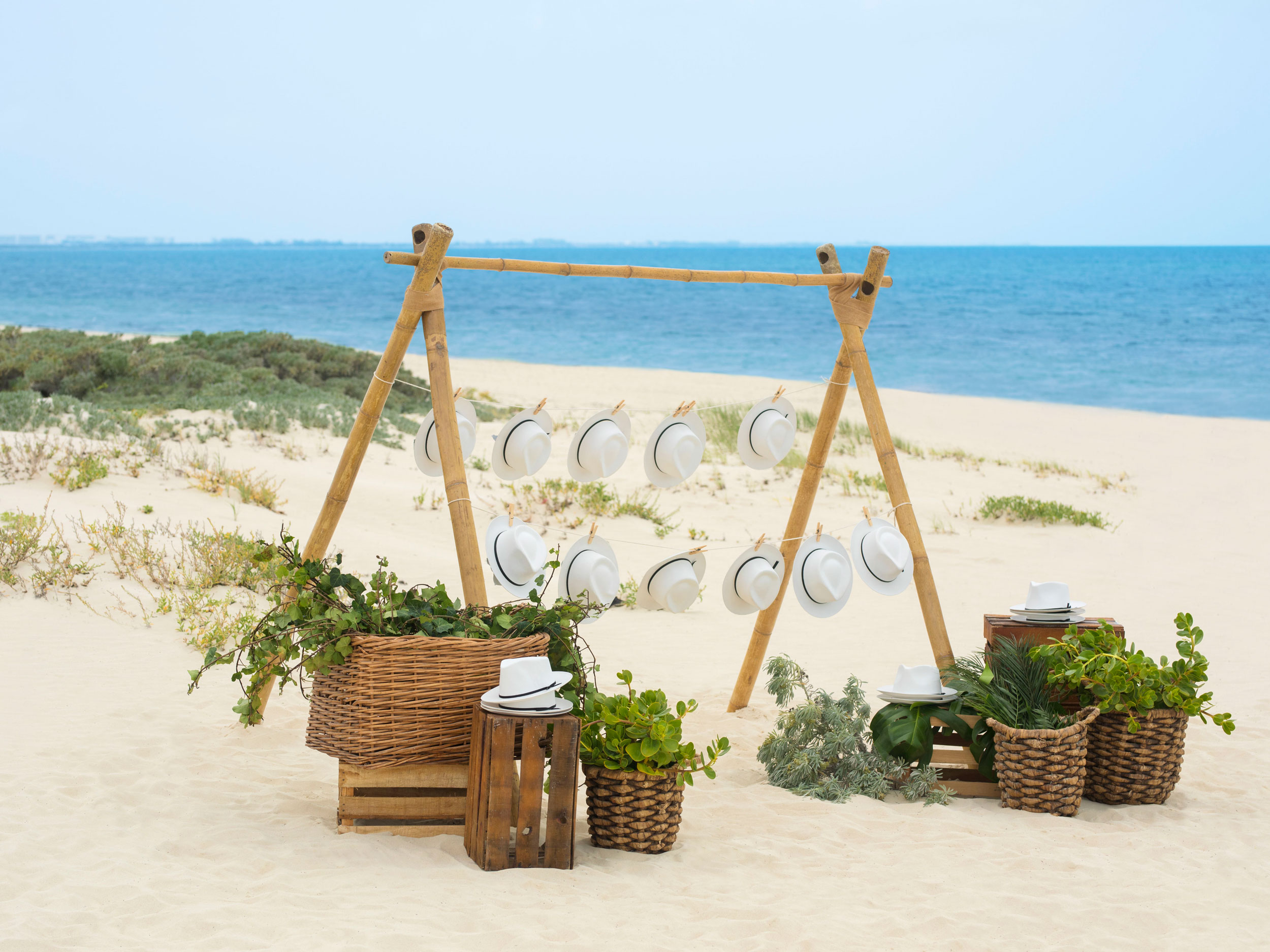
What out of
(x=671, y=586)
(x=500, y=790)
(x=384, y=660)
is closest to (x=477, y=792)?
(x=500, y=790)

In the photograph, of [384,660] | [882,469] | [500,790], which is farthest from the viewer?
[882,469]

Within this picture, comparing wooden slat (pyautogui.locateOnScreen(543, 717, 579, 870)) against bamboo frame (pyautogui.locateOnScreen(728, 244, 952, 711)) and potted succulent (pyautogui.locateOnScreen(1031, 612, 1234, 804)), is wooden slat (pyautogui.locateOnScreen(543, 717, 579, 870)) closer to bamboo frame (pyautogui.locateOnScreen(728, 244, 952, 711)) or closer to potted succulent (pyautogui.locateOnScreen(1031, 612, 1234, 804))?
bamboo frame (pyautogui.locateOnScreen(728, 244, 952, 711))

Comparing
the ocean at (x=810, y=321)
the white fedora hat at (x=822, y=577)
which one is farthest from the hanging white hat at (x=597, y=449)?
the ocean at (x=810, y=321)

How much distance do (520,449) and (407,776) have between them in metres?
1.38

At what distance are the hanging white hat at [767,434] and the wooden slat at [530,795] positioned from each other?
6.30 ft

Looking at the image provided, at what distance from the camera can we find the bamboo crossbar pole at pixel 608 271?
425 cm

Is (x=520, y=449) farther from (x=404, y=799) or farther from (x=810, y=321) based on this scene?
(x=810, y=321)

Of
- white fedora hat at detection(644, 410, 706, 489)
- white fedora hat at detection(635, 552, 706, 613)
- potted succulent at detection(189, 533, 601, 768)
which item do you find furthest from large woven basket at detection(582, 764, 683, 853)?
white fedora hat at detection(644, 410, 706, 489)

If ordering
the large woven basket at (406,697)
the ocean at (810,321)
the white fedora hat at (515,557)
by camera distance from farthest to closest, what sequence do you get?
the ocean at (810,321), the white fedora hat at (515,557), the large woven basket at (406,697)

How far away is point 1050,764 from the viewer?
436 cm

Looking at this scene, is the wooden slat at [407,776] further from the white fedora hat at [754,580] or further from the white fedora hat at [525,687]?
the white fedora hat at [754,580]

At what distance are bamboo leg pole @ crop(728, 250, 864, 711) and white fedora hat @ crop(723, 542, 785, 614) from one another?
0.61 feet

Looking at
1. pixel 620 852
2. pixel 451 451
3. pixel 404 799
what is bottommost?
pixel 620 852

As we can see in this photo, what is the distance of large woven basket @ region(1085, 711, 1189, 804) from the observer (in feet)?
14.7
